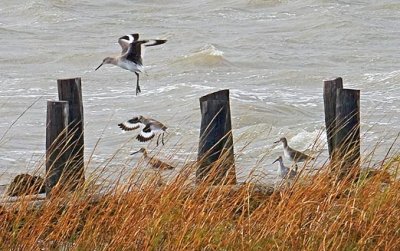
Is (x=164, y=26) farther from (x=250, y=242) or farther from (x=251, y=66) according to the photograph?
(x=250, y=242)

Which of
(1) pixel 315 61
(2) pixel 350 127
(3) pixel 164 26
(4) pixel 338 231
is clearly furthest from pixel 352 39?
(4) pixel 338 231

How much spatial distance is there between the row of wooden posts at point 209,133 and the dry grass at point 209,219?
51 cm

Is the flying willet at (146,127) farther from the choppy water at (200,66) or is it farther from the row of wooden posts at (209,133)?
the choppy water at (200,66)

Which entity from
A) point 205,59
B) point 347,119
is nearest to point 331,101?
point 347,119

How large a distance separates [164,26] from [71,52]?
4440 mm

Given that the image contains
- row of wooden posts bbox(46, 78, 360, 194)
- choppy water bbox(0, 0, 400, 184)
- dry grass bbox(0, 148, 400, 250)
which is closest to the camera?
dry grass bbox(0, 148, 400, 250)

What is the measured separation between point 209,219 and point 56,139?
64.4 inches

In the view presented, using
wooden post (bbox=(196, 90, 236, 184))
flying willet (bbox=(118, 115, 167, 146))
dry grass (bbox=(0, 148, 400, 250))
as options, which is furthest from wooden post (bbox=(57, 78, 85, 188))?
flying willet (bbox=(118, 115, 167, 146))

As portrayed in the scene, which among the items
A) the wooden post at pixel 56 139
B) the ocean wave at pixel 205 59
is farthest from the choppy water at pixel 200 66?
the wooden post at pixel 56 139

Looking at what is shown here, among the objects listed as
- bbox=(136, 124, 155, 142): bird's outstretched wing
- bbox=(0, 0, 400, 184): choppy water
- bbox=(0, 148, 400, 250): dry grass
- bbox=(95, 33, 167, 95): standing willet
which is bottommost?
bbox=(0, 0, 400, 184): choppy water

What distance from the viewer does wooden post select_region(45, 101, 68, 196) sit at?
7630 millimetres

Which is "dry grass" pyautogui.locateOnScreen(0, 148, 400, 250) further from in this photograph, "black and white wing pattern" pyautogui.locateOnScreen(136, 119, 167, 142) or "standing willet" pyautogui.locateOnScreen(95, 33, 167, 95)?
"standing willet" pyautogui.locateOnScreen(95, 33, 167, 95)

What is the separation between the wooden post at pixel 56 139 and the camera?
7.63 meters

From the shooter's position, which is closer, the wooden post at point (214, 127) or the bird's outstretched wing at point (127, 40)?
the wooden post at point (214, 127)
